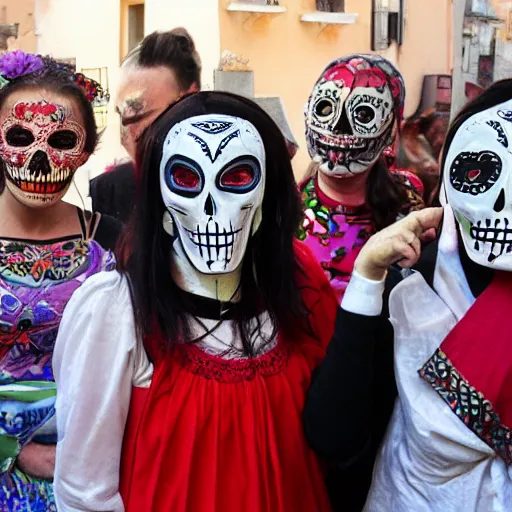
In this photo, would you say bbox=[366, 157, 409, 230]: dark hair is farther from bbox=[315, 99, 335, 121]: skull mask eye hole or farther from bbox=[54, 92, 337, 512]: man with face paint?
bbox=[54, 92, 337, 512]: man with face paint

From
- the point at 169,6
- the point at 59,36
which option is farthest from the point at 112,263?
the point at 59,36

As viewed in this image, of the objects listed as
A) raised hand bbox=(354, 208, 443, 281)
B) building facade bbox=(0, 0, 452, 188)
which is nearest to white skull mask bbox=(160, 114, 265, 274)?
raised hand bbox=(354, 208, 443, 281)

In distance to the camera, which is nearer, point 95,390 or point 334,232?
point 95,390

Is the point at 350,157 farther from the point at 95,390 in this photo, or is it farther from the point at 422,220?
the point at 95,390

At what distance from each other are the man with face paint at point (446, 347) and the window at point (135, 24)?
6.10 m

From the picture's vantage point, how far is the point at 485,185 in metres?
1.70

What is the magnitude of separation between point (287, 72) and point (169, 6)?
1.15 m

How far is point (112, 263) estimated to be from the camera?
2.62m

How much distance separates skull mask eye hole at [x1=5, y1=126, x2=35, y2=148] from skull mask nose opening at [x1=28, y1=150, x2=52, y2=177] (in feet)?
0.16

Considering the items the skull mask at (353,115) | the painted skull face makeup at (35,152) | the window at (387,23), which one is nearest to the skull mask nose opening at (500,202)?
the painted skull face makeup at (35,152)

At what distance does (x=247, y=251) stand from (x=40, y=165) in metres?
0.97

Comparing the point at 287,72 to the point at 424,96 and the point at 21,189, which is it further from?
the point at 21,189

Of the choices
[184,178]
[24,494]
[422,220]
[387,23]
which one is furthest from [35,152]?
[387,23]

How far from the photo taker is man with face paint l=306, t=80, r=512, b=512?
5.44 feet
